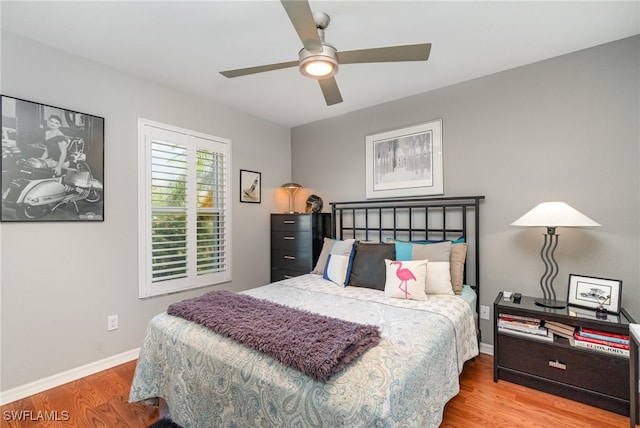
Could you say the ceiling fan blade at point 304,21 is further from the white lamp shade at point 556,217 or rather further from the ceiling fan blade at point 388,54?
the white lamp shade at point 556,217

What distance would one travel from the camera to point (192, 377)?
60.7 inches

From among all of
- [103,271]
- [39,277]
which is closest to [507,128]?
[103,271]

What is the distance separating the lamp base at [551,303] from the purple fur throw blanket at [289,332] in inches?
59.7

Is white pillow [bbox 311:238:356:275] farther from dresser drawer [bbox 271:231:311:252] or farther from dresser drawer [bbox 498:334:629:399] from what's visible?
dresser drawer [bbox 498:334:629:399]

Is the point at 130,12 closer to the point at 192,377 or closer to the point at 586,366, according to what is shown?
the point at 192,377

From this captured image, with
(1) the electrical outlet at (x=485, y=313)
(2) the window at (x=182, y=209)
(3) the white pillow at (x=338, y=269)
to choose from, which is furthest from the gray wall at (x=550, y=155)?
(2) the window at (x=182, y=209)

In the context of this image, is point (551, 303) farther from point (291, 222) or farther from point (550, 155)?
point (291, 222)

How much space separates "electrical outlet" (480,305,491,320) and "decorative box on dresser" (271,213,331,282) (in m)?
1.80

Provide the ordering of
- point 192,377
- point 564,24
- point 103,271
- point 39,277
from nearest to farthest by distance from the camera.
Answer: point 192,377 → point 564,24 → point 39,277 → point 103,271

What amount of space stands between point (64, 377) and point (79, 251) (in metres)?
0.97

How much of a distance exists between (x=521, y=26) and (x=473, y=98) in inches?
31.6

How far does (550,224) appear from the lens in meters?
2.06

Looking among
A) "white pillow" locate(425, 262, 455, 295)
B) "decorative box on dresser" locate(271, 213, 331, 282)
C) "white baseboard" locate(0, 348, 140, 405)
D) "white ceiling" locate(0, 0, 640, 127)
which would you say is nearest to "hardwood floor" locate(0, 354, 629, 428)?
"white baseboard" locate(0, 348, 140, 405)

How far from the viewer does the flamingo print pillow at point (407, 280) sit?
222 centimetres
